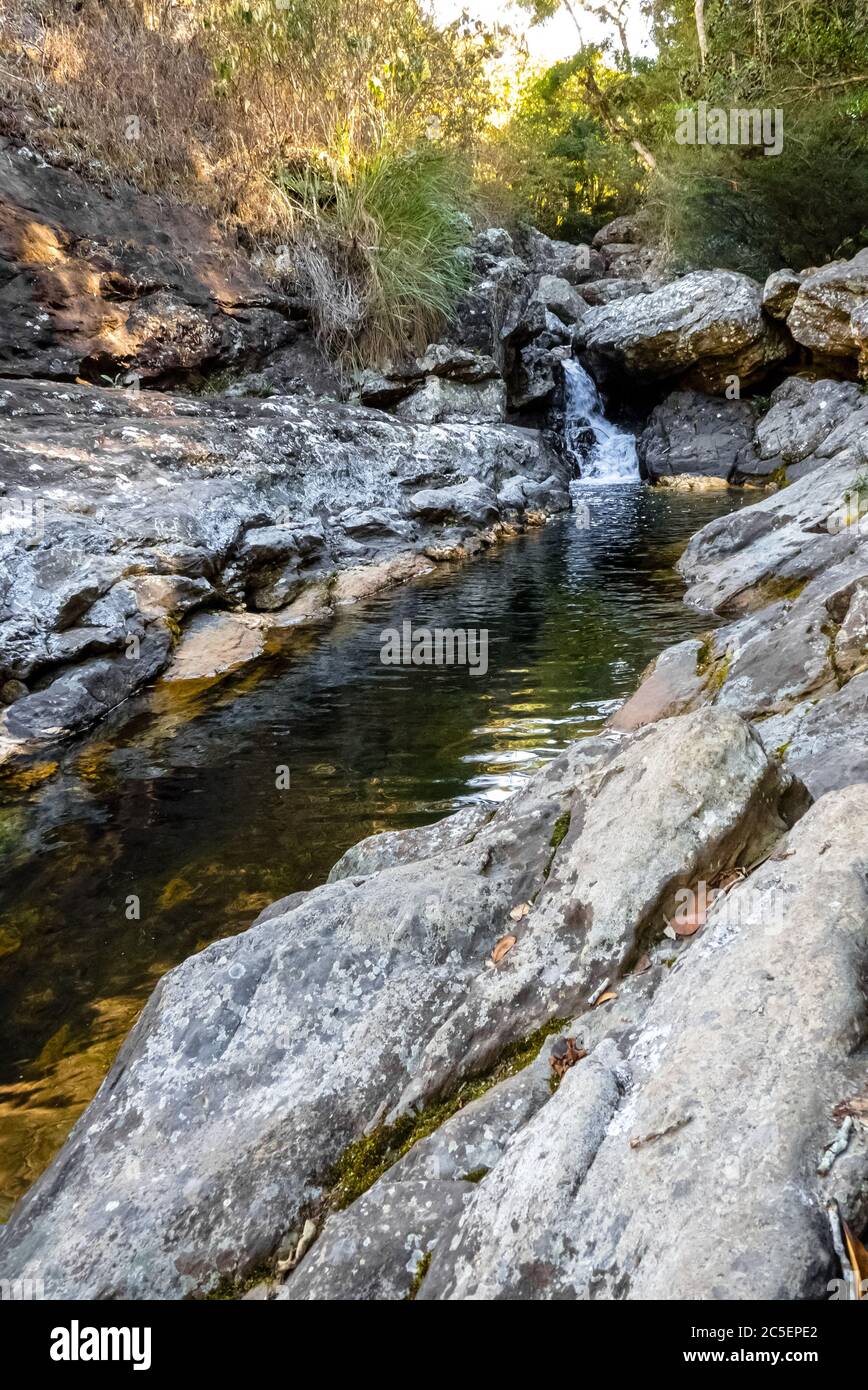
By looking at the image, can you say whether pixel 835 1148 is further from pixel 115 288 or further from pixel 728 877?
pixel 115 288

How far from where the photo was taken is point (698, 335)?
1507 centimetres

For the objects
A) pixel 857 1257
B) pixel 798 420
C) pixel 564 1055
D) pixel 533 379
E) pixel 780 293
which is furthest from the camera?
pixel 533 379

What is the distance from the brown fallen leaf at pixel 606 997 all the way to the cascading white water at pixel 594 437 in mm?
14373

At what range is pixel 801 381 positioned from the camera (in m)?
14.8

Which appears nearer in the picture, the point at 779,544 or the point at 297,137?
the point at 779,544

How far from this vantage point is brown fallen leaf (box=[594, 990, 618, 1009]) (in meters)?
2.16

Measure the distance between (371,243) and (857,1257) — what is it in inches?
544

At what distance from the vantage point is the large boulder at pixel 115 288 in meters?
10.3

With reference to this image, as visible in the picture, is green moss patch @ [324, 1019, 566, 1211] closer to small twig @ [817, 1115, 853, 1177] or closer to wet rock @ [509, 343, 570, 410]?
small twig @ [817, 1115, 853, 1177]

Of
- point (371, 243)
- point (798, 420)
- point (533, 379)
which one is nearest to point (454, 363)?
A: point (371, 243)

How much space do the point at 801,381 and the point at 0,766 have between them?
541 inches

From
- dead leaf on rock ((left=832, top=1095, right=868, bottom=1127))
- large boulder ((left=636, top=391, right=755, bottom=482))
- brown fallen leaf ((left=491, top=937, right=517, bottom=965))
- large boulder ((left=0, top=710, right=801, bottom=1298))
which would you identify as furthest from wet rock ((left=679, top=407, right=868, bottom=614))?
large boulder ((left=636, top=391, right=755, bottom=482))

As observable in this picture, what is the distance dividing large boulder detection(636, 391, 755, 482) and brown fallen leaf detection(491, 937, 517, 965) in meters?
13.7

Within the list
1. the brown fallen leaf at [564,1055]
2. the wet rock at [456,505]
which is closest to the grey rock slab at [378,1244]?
the brown fallen leaf at [564,1055]
